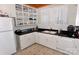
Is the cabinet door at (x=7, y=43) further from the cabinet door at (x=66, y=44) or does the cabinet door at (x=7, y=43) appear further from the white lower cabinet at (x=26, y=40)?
the cabinet door at (x=66, y=44)

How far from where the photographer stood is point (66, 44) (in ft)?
7.59

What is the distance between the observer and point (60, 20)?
3.03 m

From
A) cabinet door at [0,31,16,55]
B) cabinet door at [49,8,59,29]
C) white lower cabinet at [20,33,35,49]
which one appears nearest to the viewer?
cabinet door at [0,31,16,55]

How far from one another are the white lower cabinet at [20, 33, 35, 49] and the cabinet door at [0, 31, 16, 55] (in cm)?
48

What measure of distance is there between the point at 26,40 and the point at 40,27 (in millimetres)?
1279

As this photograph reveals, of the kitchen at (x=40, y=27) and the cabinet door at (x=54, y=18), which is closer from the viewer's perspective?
the kitchen at (x=40, y=27)

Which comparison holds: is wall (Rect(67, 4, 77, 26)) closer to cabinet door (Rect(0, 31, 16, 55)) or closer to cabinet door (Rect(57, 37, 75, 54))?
cabinet door (Rect(57, 37, 75, 54))

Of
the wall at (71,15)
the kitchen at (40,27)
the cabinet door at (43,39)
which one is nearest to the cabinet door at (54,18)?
the kitchen at (40,27)

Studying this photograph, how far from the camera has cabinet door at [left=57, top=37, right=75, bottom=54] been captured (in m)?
2.20

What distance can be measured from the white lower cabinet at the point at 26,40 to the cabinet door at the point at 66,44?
1.30m

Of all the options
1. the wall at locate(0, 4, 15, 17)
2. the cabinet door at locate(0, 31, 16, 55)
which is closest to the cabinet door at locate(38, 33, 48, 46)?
the cabinet door at locate(0, 31, 16, 55)

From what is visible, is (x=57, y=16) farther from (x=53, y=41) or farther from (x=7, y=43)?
(x=7, y=43)

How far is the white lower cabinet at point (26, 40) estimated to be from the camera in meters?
2.68
